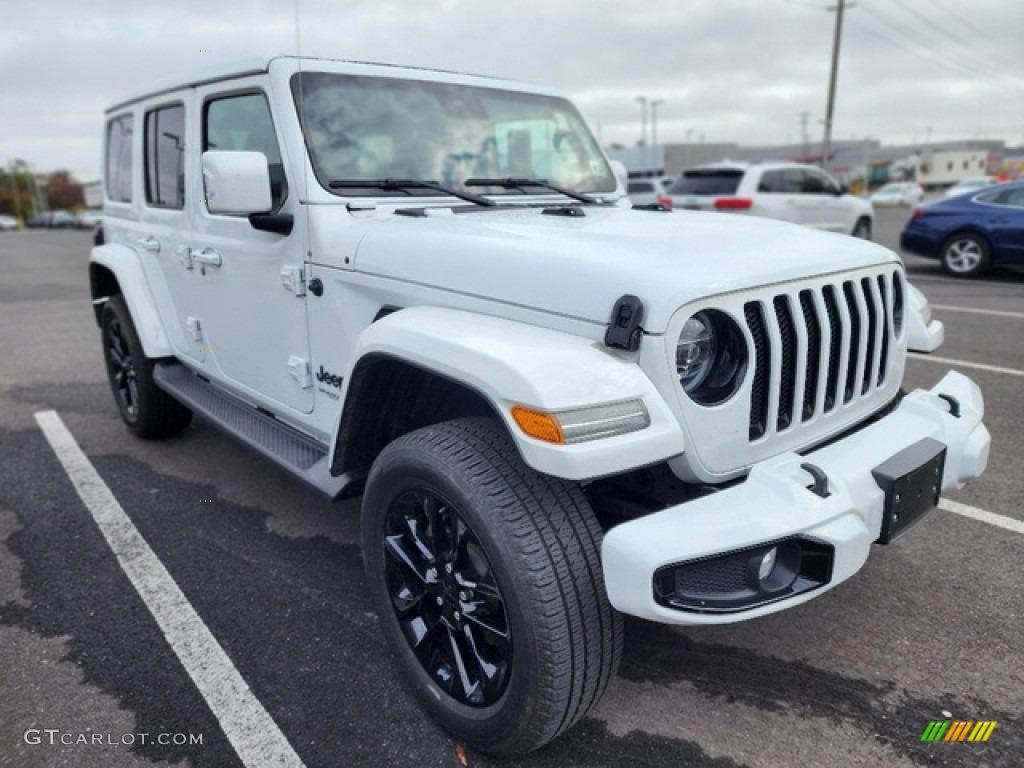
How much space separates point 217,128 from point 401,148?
0.94 metres

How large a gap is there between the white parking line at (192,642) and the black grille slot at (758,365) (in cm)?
160

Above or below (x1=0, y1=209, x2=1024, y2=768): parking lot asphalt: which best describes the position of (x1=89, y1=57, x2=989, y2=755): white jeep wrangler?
above

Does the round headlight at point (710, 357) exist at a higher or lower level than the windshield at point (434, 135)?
lower

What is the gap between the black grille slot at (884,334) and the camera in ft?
8.87

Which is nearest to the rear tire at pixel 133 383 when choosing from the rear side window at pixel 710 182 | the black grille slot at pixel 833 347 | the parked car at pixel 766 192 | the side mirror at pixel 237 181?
the side mirror at pixel 237 181

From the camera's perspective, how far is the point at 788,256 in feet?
7.67

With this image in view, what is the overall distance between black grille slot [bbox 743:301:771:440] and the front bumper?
12 cm

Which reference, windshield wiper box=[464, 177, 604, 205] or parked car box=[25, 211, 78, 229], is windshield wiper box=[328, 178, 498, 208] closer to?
windshield wiper box=[464, 177, 604, 205]

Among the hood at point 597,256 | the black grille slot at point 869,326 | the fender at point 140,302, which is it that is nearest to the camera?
the hood at point 597,256

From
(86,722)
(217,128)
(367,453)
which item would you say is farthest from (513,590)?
(217,128)

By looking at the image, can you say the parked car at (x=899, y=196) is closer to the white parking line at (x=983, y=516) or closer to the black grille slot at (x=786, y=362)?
the white parking line at (x=983, y=516)

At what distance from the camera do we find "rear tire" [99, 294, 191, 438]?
4508mm

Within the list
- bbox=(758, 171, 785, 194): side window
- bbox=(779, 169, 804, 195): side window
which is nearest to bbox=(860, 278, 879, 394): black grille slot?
bbox=(758, 171, 785, 194): side window

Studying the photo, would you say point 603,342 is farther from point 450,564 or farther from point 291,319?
point 291,319
